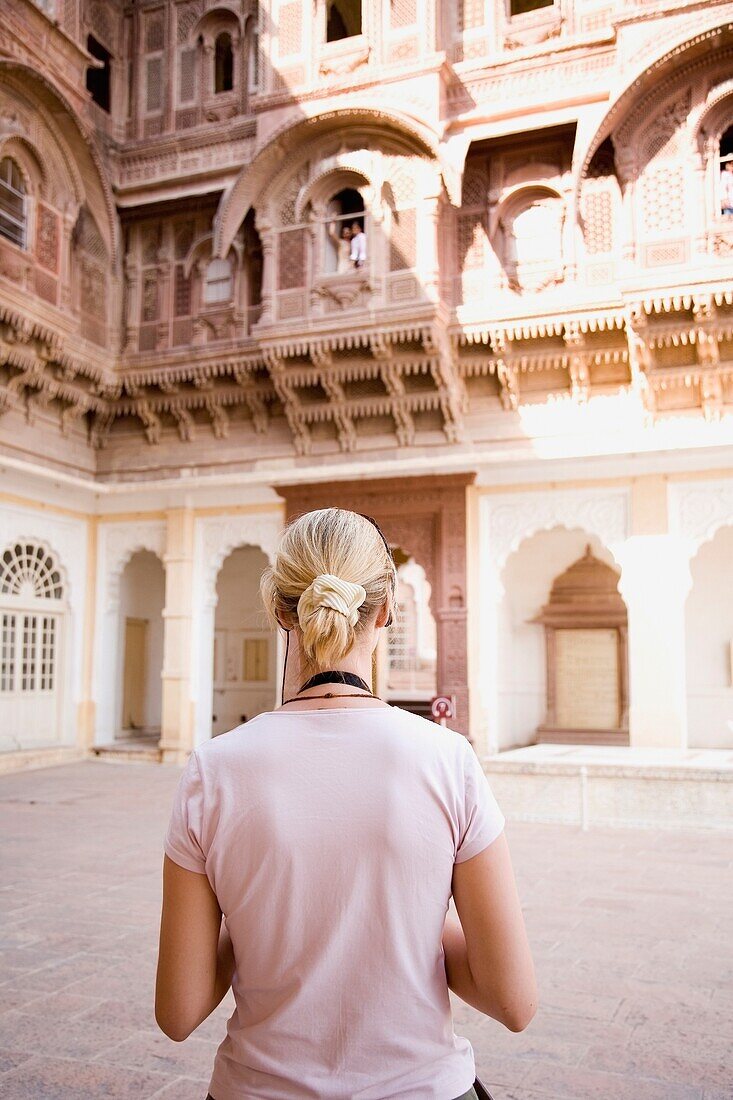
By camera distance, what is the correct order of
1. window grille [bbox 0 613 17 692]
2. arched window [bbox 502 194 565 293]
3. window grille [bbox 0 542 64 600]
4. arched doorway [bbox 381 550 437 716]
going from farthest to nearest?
arched doorway [bbox 381 550 437 716]
window grille [bbox 0 542 64 600]
window grille [bbox 0 613 17 692]
arched window [bbox 502 194 565 293]

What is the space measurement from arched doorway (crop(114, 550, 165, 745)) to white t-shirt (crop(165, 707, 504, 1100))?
1433 centimetres

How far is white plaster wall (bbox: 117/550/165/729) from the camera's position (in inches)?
618

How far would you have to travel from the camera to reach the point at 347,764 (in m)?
1.28

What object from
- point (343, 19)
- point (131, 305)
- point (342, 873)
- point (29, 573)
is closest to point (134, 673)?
point (29, 573)

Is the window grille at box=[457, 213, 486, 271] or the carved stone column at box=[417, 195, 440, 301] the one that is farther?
the window grille at box=[457, 213, 486, 271]

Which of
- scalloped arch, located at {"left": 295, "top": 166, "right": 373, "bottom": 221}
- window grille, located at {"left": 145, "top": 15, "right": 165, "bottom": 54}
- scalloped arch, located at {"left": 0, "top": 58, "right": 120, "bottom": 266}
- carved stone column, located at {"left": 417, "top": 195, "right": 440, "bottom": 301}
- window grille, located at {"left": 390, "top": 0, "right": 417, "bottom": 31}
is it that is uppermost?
window grille, located at {"left": 145, "top": 15, "right": 165, "bottom": 54}

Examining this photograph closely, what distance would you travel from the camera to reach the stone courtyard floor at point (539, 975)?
3.20 m

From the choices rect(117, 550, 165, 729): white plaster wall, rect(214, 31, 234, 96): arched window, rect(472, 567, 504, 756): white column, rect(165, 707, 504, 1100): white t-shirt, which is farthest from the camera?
rect(117, 550, 165, 729): white plaster wall

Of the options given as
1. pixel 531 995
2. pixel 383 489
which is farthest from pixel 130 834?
pixel 531 995

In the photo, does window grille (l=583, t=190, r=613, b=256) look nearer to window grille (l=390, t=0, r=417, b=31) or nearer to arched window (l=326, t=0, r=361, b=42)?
window grille (l=390, t=0, r=417, b=31)

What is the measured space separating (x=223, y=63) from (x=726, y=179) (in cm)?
742

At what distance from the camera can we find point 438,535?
1261cm

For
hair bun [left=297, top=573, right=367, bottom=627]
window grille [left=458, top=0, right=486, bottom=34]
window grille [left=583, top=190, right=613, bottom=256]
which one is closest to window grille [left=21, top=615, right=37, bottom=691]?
window grille [left=583, top=190, right=613, bottom=256]

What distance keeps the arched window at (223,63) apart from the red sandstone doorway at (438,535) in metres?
6.09
